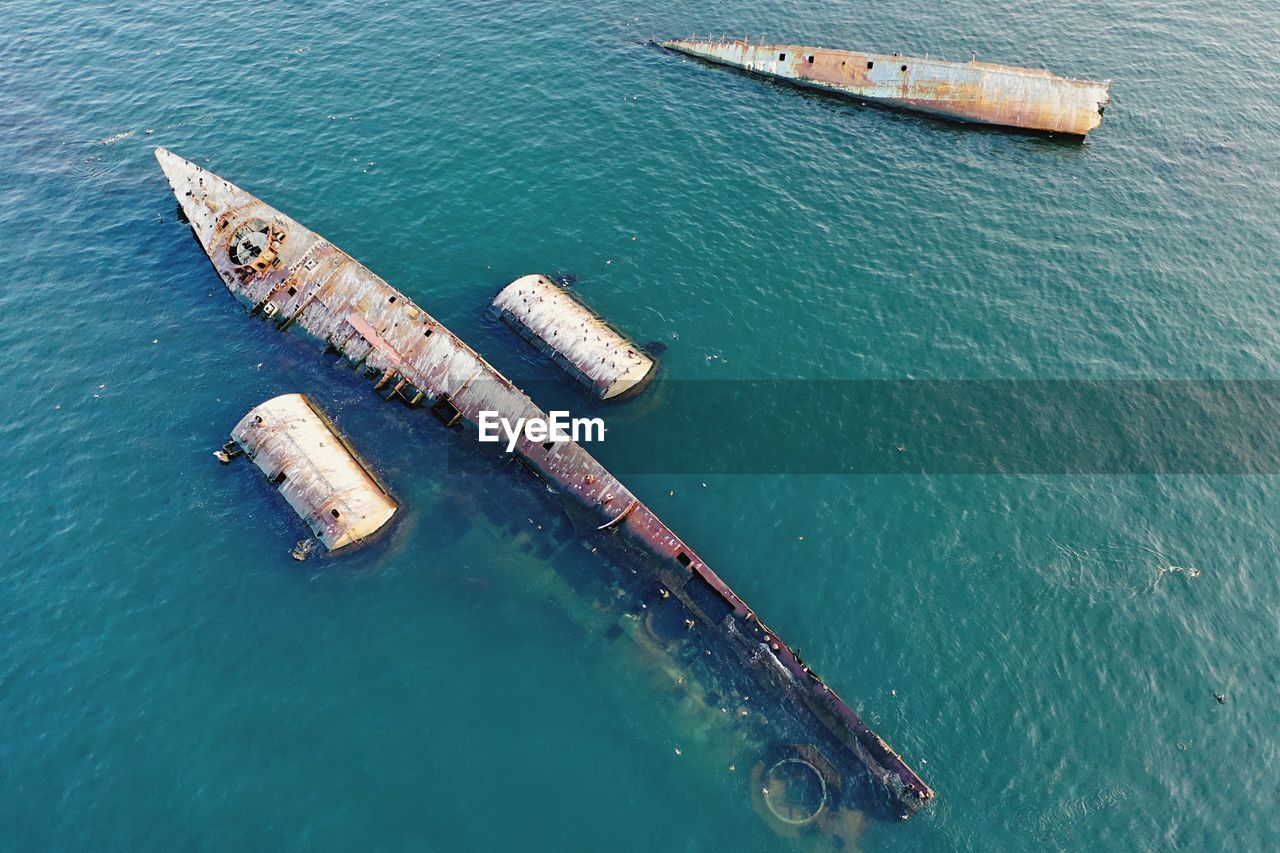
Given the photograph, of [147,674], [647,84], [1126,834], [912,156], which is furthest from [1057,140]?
[147,674]

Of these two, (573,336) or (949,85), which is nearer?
(573,336)

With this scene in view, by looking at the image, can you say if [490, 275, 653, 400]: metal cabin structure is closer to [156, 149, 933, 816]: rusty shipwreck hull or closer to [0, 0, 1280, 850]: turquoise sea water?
[0, 0, 1280, 850]: turquoise sea water

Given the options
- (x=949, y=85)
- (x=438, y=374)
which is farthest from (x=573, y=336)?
(x=949, y=85)

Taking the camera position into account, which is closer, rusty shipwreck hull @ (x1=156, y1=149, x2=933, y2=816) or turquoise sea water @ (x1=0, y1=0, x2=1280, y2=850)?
turquoise sea water @ (x1=0, y1=0, x2=1280, y2=850)

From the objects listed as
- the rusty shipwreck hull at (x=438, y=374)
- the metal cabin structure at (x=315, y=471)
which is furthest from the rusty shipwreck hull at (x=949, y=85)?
the metal cabin structure at (x=315, y=471)

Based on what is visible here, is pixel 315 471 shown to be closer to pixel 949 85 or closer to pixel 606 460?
pixel 606 460

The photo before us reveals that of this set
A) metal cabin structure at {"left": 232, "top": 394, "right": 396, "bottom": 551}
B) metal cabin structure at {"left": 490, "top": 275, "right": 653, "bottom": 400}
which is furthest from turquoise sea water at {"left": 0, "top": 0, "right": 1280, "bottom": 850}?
metal cabin structure at {"left": 490, "top": 275, "right": 653, "bottom": 400}

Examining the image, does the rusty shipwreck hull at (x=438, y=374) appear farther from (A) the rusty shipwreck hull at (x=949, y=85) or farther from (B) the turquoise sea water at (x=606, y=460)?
(A) the rusty shipwreck hull at (x=949, y=85)

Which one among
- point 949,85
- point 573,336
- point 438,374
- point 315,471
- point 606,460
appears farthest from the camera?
point 949,85
